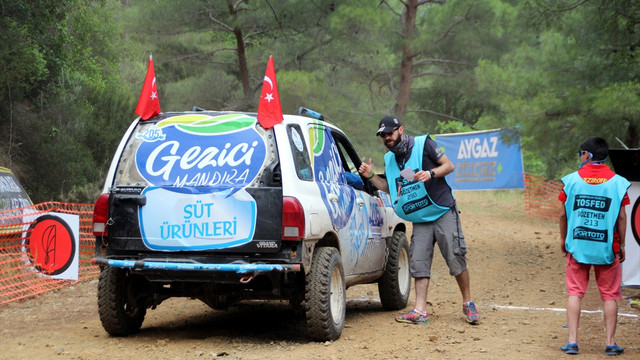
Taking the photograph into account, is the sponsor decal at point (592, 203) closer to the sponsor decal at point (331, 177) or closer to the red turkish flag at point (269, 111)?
the sponsor decal at point (331, 177)

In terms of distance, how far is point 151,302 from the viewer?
711 centimetres

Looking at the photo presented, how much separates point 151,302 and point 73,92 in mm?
10099

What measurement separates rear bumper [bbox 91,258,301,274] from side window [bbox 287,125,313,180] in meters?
0.81

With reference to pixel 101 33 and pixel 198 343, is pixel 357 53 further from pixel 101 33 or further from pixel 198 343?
pixel 198 343

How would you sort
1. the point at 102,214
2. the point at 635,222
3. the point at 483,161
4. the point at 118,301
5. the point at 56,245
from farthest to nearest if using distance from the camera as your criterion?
the point at 483,161 < the point at 56,245 < the point at 635,222 < the point at 118,301 < the point at 102,214

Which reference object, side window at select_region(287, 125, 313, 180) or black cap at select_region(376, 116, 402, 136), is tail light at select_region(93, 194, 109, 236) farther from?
black cap at select_region(376, 116, 402, 136)

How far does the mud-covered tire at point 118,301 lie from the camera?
676 centimetres

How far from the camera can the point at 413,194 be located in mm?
7816

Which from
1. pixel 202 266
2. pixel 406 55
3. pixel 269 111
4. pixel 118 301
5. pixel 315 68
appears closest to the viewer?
pixel 202 266

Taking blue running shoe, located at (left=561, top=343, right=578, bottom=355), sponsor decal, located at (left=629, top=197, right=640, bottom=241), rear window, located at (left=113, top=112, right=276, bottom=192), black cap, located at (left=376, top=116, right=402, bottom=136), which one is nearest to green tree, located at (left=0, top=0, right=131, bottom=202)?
rear window, located at (left=113, top=112, right=276, bottom=192)

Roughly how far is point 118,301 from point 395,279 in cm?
314

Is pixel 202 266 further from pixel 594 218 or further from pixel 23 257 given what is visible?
pixel 23 257

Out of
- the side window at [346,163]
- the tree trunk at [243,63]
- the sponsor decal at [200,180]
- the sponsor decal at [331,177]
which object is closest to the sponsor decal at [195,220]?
the sponsor decal at [200,180]

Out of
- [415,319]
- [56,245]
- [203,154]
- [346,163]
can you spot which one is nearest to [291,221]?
[203,154]
